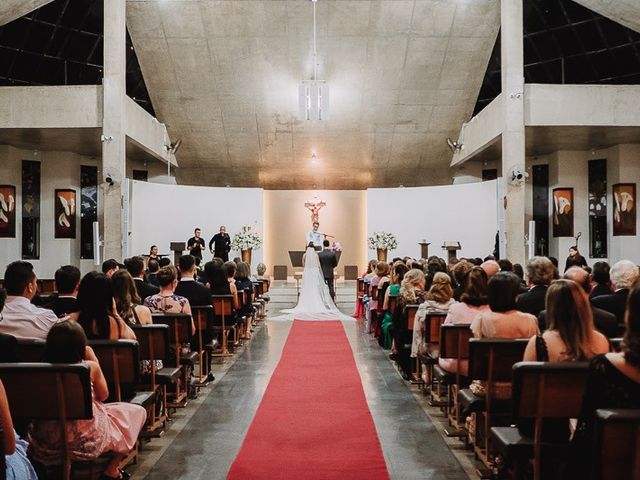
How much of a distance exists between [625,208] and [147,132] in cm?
1205

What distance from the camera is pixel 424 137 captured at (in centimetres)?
1833

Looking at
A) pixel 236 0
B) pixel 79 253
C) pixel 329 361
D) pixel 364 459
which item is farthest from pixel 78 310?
pixel 79 253

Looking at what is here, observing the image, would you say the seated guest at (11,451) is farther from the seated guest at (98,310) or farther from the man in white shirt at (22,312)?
the man in white shirt at (22,312)

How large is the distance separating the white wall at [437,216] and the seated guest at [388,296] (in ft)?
29.3

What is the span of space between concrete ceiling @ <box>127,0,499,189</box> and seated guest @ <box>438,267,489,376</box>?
450 inches

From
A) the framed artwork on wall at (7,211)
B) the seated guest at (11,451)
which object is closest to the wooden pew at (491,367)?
the seated guest at (11,451)

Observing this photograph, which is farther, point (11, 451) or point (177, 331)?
point (177, 331)

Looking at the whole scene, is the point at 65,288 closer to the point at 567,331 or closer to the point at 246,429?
the point at 246,429

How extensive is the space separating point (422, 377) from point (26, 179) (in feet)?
45.6

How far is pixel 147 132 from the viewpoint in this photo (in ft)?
53.1

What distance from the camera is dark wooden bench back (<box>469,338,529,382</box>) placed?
371 centimetres

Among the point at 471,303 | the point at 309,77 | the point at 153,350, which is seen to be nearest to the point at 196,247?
the point at 309,77

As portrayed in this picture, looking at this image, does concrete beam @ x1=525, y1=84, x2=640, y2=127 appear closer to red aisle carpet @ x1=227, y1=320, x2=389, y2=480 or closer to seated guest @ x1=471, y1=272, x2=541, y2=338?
red aisle carpet @ x1=227, y1=320, x2=389, y2=480

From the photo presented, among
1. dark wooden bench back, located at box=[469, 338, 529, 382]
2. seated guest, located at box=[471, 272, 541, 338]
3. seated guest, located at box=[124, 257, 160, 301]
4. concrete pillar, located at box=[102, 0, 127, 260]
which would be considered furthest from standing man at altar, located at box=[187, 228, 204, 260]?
dark wooden bench back, located at box=[469, 338, 529, 382]
